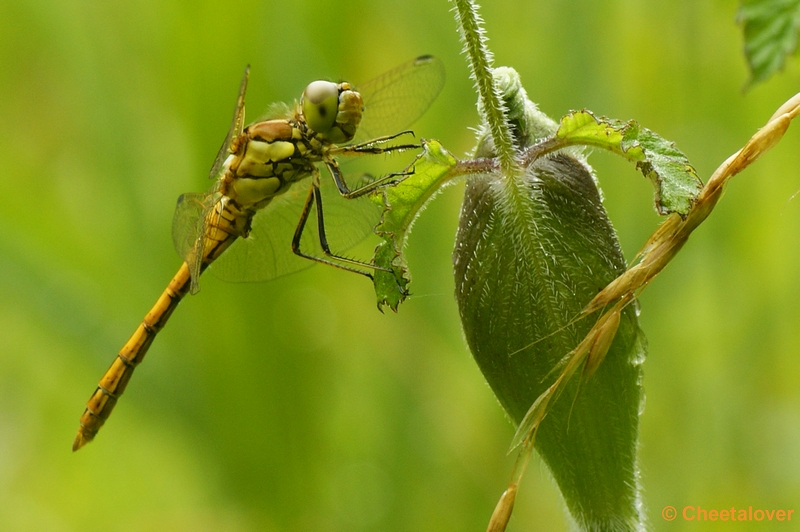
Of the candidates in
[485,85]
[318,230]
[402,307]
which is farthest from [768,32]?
[402,307]

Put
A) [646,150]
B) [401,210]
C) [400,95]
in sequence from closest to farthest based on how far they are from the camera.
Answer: [646,150] → [401,210] → [400,95]

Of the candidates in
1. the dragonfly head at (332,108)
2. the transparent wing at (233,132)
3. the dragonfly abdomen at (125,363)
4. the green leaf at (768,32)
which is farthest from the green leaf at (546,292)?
the dragonfly abdomen at (125,363)

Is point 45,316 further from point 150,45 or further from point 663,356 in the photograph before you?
point 663,356

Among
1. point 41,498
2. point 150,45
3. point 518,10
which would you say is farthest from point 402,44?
point 41,498

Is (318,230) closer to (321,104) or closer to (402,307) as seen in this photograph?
(321,104)

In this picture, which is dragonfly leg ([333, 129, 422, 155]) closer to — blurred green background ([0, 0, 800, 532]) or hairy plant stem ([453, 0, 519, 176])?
hairy plant stem ([453, 0, 519, 176])

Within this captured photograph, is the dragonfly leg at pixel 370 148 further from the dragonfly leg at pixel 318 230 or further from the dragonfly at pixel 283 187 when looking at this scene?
the dragonfly leg at pixel 318 230
